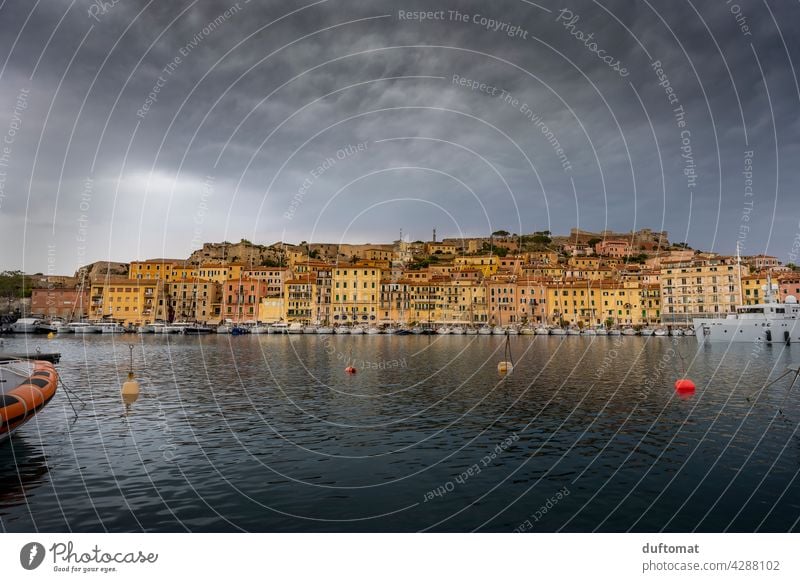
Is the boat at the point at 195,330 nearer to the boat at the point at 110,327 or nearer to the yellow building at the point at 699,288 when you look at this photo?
the boat at the point at 110,327

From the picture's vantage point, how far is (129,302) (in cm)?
11219

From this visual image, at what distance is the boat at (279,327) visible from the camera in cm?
10144

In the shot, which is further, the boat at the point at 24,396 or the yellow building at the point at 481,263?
the yellow building at the point at 481,263

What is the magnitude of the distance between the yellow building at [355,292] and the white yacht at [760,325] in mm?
65329

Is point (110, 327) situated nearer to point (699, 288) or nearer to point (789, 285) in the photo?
point (699, 288)

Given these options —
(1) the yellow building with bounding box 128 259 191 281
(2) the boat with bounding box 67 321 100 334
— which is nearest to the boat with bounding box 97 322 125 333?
(2) the boat with bounding box 67 321 100 334

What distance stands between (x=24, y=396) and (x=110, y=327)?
96562mm

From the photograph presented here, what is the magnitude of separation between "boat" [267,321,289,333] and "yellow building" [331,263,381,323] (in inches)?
454

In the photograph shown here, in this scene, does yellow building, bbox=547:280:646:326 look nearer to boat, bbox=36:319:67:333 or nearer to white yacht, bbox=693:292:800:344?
white yacht, bbox=693:292:800:344

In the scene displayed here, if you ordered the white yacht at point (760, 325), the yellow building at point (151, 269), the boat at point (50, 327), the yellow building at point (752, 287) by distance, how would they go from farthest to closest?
the yellow building at point (151, 269) → the yellow building at point (752, 287) → the boat at point (50, 327) → the white yacht at point (760, 325)

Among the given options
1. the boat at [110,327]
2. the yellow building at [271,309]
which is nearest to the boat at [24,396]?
the boat at [110,327]

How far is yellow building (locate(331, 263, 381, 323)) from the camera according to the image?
11081 cm

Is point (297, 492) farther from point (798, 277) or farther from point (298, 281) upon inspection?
point (798, 277)

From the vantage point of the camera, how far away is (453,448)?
1461 centimetres
